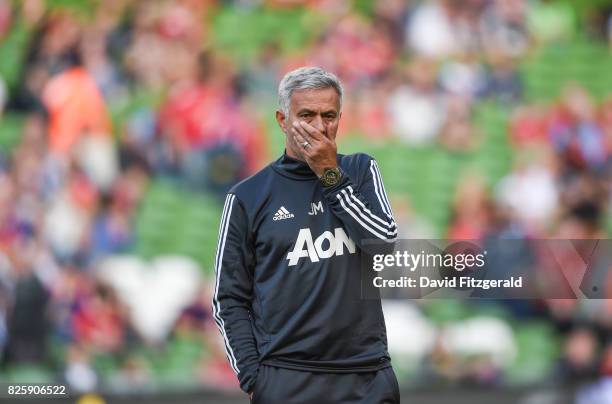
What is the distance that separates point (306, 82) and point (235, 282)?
702 millimetres

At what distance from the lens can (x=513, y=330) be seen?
918cm

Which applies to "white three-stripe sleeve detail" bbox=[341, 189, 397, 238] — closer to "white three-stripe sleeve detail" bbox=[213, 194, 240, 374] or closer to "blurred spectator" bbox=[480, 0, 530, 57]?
"white three-stripe sleeve detail" bbox=[213, 194, 240, 374]

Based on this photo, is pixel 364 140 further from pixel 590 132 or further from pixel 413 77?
pixel 590 132

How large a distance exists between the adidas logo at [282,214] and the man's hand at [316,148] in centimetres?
19

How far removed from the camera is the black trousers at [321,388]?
3.37 m

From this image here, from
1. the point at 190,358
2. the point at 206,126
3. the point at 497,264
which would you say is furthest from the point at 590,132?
the point at 497,264

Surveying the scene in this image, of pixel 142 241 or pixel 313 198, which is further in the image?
pixel 142 241

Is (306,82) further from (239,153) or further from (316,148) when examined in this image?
(239,153)

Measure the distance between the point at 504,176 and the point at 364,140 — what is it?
4.37 ft

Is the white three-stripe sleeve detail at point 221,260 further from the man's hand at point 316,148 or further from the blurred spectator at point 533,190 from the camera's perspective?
the blurred spectator at point 533,190

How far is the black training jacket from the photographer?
3.36 metres

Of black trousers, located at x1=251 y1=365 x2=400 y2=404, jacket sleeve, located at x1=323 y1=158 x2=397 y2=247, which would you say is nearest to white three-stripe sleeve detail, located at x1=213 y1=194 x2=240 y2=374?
black trousers, located at x1=251 y1=365 x2=400 y2=404

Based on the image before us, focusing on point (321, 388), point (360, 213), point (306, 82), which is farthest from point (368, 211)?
point (321, 388)

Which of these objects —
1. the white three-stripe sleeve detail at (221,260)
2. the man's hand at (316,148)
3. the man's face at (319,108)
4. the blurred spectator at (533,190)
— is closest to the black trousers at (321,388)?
the white three-stripe sleeve detail at (221,260)
